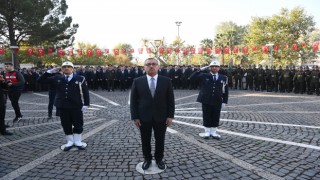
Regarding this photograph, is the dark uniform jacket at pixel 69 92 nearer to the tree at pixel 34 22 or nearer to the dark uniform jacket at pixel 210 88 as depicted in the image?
the dark uniform jacket at pixel 210 88

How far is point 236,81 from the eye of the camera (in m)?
21.1

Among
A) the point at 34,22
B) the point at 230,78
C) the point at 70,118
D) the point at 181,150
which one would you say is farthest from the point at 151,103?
the point at 34,22

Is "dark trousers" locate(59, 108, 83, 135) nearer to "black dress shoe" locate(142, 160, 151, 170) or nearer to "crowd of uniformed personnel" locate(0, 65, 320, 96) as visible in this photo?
"black dress shoe" locate(142, 160, 151, 170)

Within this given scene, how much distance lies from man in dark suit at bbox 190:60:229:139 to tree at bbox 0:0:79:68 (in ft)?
80.3

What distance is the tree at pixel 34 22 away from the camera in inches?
1019

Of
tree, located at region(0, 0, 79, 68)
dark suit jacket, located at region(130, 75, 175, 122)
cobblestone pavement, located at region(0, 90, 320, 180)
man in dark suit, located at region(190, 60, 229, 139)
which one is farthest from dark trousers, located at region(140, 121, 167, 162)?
tree, located at region(0, 0, 79, 68)

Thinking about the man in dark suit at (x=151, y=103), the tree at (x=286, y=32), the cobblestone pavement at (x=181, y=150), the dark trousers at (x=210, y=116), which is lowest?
the cobblestone pavement at (x=181, y=150)

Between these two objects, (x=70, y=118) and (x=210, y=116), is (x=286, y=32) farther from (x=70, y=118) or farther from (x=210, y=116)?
(x=70, y=118)

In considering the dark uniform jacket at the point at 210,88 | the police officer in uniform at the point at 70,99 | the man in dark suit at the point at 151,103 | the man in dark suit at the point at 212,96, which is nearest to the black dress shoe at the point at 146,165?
the man in dark suit at the point at 151,103

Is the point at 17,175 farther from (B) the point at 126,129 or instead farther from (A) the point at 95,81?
(A) the point at 95,81

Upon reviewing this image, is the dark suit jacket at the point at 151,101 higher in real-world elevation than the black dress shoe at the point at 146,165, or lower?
higher

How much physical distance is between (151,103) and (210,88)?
2743 mm

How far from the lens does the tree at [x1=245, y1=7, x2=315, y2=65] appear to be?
115ft

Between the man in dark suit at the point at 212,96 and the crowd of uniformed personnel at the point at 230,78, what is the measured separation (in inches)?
495
